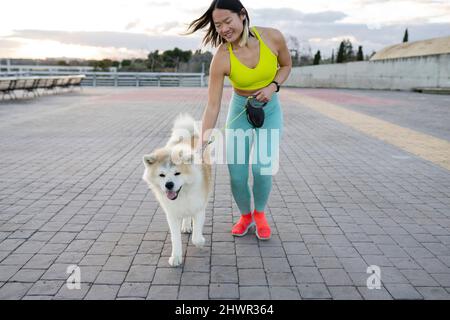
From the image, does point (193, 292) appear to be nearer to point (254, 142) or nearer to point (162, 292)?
point (162, 292)

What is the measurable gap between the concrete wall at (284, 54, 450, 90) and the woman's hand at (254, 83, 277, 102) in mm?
24552

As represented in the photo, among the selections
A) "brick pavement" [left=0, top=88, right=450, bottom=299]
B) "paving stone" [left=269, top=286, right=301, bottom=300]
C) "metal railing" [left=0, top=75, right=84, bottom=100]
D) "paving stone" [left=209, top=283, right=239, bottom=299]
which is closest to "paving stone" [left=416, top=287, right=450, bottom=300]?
"brick pavement" [left=0, top=88, right=450, bottom=299]

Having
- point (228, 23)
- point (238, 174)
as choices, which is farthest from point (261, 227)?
point (228, 23)

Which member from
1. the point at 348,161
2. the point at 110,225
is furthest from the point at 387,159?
the point at 110,225

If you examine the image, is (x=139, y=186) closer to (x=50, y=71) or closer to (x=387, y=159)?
(x=387, y=159)

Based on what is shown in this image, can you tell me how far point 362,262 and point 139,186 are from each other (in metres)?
3.33

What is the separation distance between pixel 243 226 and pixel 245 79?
149cm

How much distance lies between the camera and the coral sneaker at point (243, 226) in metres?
4.38

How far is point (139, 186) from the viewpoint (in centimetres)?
605

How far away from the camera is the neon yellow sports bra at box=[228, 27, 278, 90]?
382 cm

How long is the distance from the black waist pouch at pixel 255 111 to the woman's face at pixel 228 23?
22.3 inches

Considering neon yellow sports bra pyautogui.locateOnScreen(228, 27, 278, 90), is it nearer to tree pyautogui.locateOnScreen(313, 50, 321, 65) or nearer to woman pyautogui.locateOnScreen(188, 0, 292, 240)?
woman pyautogui.locateOnScreen(188, 0, 292, 240)

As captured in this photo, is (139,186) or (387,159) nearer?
(139,186)
